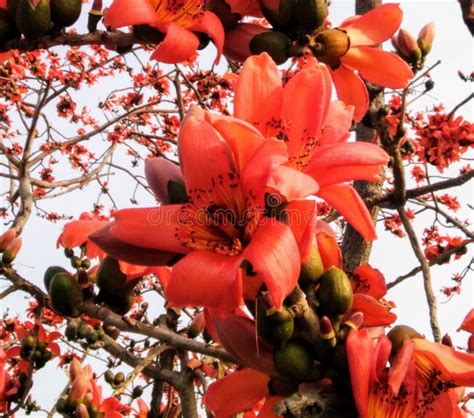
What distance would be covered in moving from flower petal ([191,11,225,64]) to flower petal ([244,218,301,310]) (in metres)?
0.43

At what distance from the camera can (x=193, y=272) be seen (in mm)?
657

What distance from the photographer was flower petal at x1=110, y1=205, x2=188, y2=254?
27.4 inches

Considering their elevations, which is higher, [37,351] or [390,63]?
[390,63]

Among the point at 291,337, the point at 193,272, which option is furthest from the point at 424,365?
the point at 193,272

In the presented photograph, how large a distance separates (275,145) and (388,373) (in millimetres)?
318

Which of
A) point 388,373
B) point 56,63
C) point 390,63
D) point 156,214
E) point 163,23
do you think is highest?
point 56,63

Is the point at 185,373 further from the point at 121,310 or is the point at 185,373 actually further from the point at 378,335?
the point at 378,335

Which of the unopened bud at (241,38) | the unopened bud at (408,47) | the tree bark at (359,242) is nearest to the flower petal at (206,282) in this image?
the unopened bud at (241,38)

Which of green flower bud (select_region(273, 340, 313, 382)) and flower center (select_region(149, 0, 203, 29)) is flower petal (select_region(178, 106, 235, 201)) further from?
flower center (select_region(149, 0, 203, 29))

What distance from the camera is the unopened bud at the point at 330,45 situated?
1031 millimetres

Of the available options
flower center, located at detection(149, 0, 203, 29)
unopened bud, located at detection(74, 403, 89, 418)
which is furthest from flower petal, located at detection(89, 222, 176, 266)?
unopened bud, located at detection(74, 403, 89, 418)

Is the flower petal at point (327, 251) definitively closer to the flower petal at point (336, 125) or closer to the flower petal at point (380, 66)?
the flower petal at point (336, 125)

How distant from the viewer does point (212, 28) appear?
38.0 inches

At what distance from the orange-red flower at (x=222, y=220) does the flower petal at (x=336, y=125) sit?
15 centimetres
